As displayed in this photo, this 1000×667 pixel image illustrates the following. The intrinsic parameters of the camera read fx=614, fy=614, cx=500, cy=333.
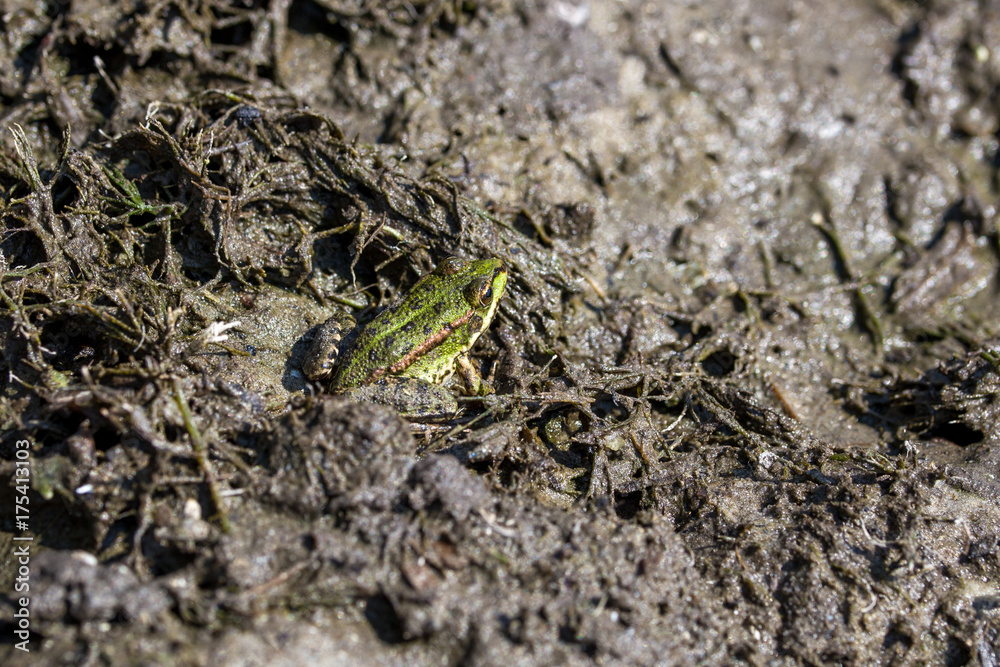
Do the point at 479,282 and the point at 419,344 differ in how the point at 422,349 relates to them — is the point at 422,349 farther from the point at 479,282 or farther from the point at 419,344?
the point at 479,282

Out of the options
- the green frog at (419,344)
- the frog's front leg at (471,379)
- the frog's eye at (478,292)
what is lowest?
the frog's front leg at (471,379)

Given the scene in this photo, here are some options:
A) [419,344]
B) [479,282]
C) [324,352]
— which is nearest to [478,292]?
[479,282]

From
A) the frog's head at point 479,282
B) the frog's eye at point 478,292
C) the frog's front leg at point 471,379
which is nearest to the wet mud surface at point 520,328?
the frog's front leg at point 471,379

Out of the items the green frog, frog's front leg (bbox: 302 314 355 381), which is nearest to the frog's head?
the green frog

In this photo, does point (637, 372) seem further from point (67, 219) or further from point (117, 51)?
point (117, 51)

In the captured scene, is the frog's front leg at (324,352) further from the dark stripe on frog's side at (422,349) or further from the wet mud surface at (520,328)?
the dark stripe on frog's side at (422,349)

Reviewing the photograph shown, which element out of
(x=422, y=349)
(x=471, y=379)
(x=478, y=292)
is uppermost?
(x=478, y=292)

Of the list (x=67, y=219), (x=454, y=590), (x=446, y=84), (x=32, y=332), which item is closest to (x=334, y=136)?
(x=446, y=84)
